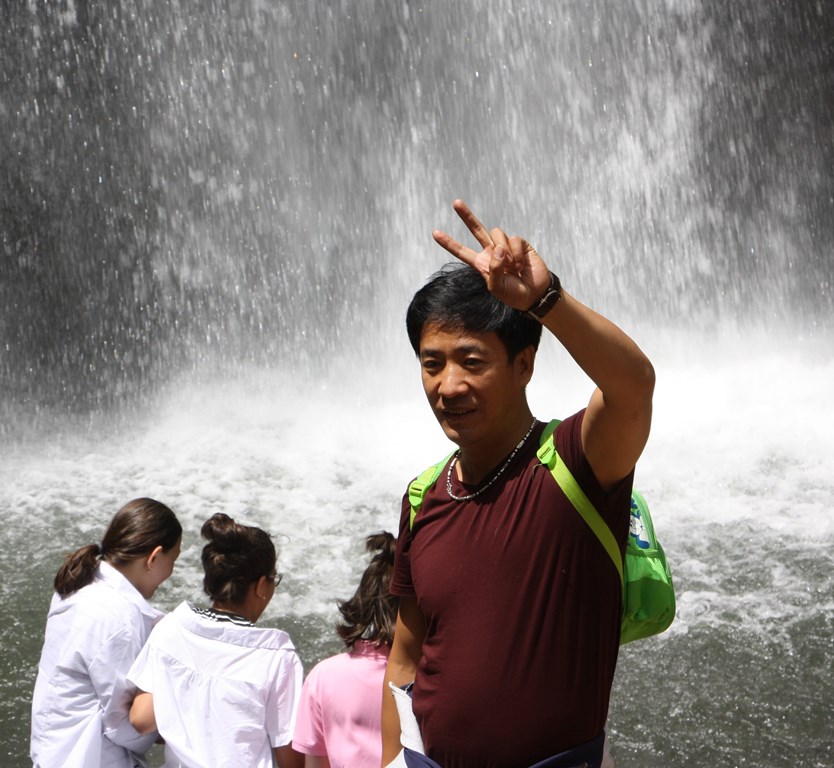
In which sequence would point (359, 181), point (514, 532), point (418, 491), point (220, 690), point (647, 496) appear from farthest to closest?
point (359, 181) < point (647, 496) < point (220, 690) < point (418, 491) < point (514, 532)

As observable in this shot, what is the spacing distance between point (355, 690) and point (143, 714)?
0.60m

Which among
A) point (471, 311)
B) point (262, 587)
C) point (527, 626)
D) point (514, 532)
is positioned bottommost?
point (262, 587)

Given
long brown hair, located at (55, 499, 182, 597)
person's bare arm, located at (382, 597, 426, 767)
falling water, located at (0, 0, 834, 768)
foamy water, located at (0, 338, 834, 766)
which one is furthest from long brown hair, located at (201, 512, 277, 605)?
falling water, located at (0, 0, 834, 768)

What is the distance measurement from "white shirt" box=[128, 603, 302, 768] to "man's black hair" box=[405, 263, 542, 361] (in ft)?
3.98

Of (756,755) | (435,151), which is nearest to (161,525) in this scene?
(756,755)

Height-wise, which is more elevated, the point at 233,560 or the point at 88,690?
Answer: the point at 233,560

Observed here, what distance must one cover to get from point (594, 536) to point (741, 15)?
11.9 m

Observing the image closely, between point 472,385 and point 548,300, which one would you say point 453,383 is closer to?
point 472,385

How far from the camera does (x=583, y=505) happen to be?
6.13ft

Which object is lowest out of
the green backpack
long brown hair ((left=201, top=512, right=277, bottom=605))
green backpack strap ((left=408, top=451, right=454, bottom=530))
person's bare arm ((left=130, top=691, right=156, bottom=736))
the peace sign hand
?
person's bare arm ((left=130, top=691, right=156, bottom=736))

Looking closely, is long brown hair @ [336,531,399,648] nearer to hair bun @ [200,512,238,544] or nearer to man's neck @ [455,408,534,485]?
hair bun @ [200,512,238,544]

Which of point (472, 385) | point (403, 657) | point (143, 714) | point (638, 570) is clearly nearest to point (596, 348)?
point (472, 385)

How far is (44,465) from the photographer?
903 centimetres

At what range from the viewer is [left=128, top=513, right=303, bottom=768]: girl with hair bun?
283cm
